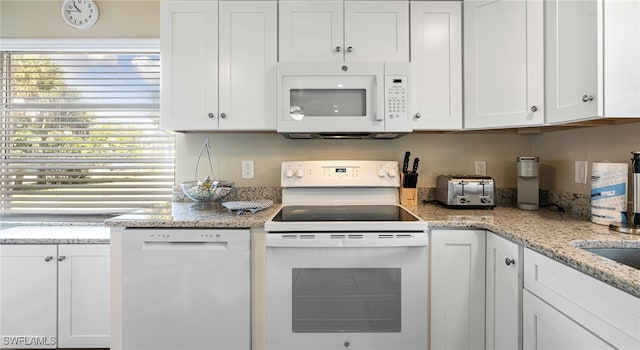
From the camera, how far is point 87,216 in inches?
90.4

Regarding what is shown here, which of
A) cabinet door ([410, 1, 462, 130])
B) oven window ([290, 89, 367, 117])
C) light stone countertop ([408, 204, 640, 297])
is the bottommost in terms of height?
light stone countertop ([408, 204, 640, 297])

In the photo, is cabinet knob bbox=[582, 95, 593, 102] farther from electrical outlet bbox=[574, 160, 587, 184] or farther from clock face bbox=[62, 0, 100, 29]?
clock face bbox=[62, 0, 100, 29]

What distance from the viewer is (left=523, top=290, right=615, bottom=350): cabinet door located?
92 cm

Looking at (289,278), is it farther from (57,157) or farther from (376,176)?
(57,157)

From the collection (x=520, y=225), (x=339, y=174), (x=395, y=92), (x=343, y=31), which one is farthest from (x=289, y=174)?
(x=520, y=225)

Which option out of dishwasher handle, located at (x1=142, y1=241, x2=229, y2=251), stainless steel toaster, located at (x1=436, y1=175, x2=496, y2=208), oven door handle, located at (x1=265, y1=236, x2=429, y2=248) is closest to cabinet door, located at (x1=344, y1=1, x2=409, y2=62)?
stainless steel toaster, located at (x1=436, y1=175, x2=496, y2=208)

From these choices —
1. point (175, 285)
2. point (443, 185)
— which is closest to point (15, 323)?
point (175, 285)

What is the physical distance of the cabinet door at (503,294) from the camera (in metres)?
1.29

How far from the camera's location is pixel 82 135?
2.29 metres

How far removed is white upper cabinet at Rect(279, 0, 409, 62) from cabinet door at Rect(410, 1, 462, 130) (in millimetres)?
81

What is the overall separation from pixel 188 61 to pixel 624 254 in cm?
227

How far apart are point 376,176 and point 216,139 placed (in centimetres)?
115

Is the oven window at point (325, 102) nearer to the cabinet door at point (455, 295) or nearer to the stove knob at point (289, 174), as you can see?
the stove knob at point (289, 174)

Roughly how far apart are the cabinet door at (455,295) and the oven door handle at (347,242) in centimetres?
15
